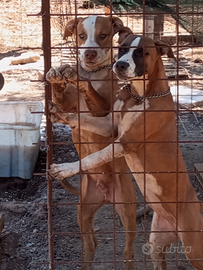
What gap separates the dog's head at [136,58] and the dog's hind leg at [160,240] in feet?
3.64

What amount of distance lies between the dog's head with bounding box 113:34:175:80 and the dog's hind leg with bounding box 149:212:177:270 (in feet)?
3.64

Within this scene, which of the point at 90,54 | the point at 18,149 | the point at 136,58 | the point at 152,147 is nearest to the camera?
the point at 136,58

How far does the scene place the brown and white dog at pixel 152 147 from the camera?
2646mm

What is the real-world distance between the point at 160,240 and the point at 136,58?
52.6 inches

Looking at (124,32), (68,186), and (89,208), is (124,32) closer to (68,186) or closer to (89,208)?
(68,186)

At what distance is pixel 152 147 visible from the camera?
2828mm

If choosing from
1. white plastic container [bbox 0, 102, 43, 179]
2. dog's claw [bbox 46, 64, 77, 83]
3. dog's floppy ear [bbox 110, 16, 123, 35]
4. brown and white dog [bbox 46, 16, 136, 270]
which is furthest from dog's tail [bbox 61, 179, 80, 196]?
white plastic container [bbox 0, 102, 43, 179]

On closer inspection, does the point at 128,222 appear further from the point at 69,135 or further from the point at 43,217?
the point at 69,135

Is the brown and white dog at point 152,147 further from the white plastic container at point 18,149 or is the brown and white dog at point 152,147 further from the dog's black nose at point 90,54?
the white plastic container at point 18,149

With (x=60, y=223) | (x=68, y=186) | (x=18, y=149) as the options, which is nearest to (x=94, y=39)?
(x=68, y=186)

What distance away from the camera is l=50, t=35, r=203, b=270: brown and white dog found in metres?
2.65

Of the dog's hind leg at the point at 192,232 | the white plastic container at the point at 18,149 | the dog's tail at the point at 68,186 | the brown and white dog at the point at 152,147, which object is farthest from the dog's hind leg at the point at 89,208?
the white plastic container at the point at 18,149

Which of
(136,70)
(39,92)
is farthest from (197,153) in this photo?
(39,92)

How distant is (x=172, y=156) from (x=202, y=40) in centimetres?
682
